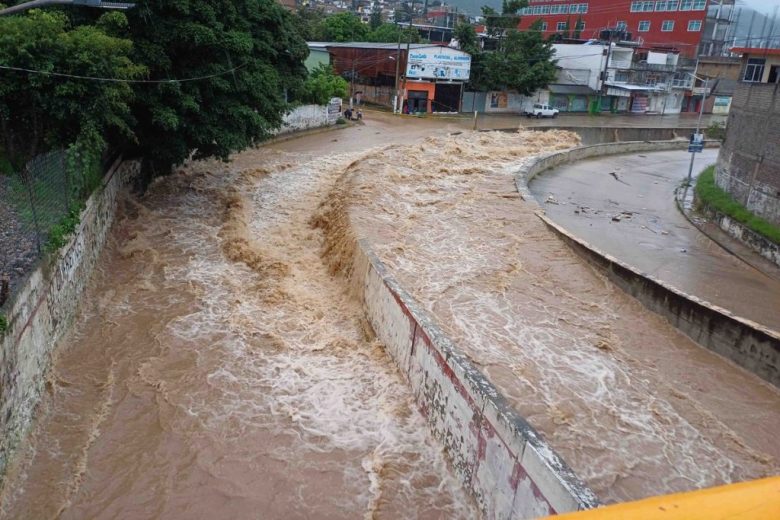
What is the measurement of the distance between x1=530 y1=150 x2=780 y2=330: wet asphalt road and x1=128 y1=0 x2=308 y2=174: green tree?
976 centimetres

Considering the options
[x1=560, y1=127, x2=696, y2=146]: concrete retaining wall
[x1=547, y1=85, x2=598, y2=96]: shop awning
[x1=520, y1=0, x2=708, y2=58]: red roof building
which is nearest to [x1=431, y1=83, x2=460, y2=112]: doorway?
[x1=560, y1=127, x2=696, y2=146]: concrete retaining wall

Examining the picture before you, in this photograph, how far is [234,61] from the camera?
606 inches

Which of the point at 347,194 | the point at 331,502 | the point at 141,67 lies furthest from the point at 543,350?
the point at 141,67

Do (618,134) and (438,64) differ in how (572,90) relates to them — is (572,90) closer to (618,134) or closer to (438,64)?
(618,134)

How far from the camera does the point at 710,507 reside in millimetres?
1661

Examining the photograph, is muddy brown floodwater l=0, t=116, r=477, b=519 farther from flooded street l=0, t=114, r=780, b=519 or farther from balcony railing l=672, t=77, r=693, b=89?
balcony railing l=672, t=77, r=693, b=89

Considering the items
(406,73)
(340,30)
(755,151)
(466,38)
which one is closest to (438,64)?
(406,73)

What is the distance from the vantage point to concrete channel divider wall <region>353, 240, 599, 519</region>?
5.71 metres

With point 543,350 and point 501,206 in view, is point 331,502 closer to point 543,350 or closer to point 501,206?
point 543,350

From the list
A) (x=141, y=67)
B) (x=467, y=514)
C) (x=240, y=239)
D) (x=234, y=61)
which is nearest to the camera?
(x=467, y=514)

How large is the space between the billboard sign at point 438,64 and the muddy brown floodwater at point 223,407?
27.6 metres

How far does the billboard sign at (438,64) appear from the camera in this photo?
38469mm

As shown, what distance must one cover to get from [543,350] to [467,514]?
4.07 meters

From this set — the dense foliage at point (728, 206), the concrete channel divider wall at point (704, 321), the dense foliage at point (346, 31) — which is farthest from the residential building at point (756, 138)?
the dense foliage at point (346, 31)
